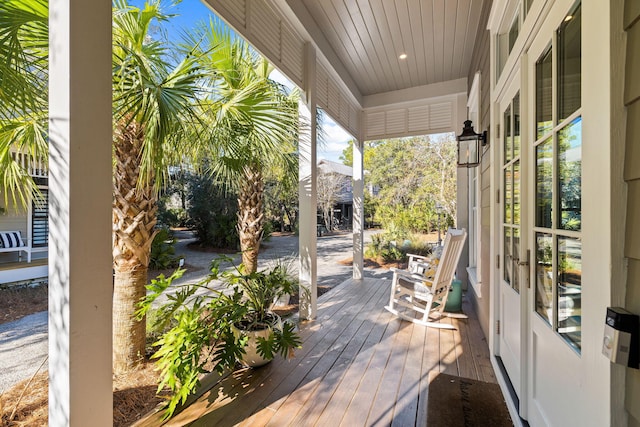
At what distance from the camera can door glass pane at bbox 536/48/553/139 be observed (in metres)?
1.30

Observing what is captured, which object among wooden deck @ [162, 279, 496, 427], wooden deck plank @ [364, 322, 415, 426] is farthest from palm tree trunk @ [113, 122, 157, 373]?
wooden deck plank @ [364, 322, 415, 426]

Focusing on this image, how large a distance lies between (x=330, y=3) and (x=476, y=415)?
3.57m

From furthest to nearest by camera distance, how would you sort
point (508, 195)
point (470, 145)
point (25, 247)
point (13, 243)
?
point (25, 247)
point (13, 243)
point (470, 145)
point (508, 195)

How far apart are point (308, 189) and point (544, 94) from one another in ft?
7.02

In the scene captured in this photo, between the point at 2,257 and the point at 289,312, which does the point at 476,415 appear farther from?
the point at 2,257

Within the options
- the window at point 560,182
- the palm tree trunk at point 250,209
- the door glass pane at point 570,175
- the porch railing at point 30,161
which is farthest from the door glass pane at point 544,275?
the porch railing at point 30,161

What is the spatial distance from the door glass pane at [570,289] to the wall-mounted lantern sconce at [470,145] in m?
1.85

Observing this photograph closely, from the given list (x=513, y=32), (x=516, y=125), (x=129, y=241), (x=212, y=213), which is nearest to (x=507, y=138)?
(x=516, y=125)

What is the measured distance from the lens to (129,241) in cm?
193

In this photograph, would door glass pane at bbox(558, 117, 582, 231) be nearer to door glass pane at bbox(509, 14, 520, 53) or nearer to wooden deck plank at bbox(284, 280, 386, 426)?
door glass pane at bbox(509, 14, 520, 53)

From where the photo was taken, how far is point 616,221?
711 mm

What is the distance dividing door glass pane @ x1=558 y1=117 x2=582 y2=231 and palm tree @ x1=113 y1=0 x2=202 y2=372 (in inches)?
74.8

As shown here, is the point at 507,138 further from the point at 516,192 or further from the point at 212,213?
the point at 212,213

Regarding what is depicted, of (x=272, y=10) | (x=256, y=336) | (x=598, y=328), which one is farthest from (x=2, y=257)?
(x=598, y=328)
